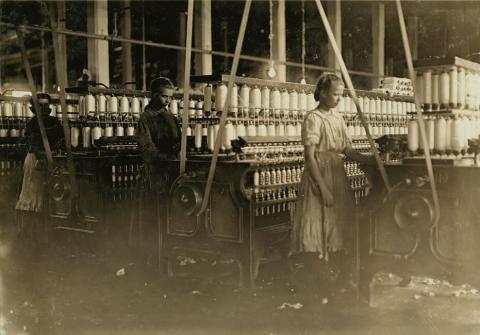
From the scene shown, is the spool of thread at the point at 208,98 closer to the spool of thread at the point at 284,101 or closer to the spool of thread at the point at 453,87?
the spool of thread at the point at 284,101

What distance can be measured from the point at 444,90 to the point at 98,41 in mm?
7466

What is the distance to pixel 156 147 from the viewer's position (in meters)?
6.74

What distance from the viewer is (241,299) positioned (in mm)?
5488

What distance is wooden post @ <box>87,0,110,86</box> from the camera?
35.0 feet

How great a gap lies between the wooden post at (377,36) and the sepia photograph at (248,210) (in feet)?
21.2

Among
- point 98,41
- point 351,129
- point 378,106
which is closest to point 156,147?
point 351,129

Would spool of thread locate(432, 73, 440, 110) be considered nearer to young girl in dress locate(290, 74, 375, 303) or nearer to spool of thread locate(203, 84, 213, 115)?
young girl in dress locate(290, 74, 375, 303)

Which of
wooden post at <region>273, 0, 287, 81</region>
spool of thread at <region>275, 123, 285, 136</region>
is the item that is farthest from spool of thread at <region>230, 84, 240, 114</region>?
wooden post at <region>273, 0, 287, 81</region>

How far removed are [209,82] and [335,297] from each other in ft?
9.11

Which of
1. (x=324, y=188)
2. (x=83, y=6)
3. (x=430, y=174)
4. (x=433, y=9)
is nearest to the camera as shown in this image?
(x=430, y=174)

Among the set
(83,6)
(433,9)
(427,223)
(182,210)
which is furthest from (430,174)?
(83,6)

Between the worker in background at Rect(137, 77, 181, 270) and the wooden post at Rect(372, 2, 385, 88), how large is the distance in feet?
33.7

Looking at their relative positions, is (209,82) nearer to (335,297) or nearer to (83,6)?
(335,297)

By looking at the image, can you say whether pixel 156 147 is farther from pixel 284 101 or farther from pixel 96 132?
pixel 96 132
